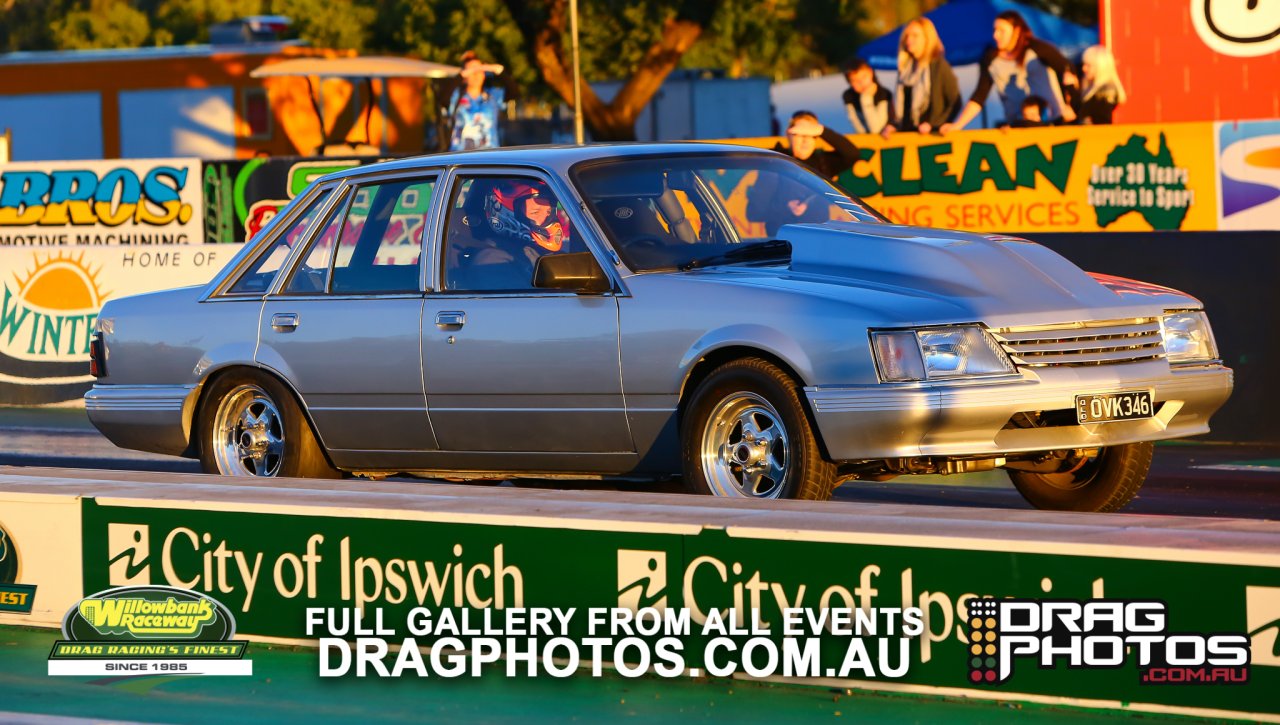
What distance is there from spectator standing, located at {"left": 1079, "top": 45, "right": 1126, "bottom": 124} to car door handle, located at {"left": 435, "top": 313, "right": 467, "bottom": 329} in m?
9.74

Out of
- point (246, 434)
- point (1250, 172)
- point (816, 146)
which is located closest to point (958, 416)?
point (246, 434)

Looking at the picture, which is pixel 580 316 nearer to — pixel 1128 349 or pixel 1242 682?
pixel 1128 349

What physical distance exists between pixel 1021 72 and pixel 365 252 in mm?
9270

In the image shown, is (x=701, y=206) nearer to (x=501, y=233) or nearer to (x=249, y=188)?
(x=501, y=233)

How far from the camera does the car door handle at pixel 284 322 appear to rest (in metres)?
9.16

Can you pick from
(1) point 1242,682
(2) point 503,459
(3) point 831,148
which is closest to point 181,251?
(3) point 831,148

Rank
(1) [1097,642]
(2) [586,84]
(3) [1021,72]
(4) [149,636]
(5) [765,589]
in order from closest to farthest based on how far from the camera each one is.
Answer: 1. (1) [1097,642]
2. (5) [765,589]
3. (4) [149,636]
4. (3) [1021,72]
5. (2) [586,84]

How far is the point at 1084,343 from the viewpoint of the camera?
7.60 metres

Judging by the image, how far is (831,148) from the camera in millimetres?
14781

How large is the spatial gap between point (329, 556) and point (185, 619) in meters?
0.59

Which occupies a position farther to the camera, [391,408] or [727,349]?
[391,408]

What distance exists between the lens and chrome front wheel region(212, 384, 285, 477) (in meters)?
9.36

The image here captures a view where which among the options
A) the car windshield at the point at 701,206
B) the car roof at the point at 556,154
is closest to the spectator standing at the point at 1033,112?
the car roof at the point at 556,154

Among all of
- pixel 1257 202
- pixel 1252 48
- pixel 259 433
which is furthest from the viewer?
pixel 1252 48
